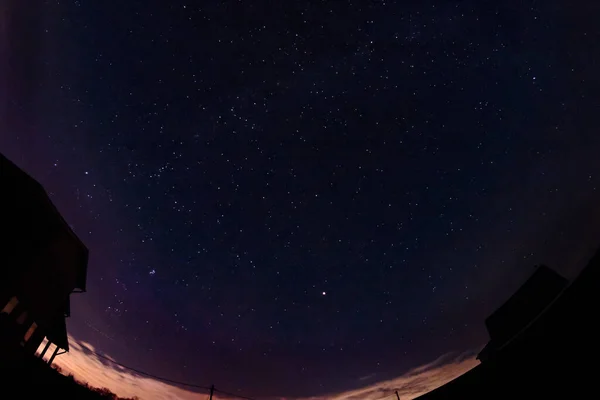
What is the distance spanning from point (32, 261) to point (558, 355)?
18.7 meters

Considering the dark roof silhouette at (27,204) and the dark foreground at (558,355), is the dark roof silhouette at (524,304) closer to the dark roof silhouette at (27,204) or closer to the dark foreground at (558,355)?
the dark foreground at (558,355)

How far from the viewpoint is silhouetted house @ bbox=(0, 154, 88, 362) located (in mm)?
11164

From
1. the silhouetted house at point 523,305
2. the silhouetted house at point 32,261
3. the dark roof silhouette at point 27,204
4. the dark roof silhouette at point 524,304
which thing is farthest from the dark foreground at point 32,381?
the dark roof silhouette at point 524,304

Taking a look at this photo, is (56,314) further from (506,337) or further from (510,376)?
(506,337)

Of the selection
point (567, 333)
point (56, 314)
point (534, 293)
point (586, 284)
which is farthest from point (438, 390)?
point (534, 293)

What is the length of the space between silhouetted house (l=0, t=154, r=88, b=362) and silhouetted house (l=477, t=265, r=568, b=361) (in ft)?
96.3

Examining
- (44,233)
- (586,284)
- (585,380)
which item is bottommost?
(585,380)

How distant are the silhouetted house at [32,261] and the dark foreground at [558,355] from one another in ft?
53.2

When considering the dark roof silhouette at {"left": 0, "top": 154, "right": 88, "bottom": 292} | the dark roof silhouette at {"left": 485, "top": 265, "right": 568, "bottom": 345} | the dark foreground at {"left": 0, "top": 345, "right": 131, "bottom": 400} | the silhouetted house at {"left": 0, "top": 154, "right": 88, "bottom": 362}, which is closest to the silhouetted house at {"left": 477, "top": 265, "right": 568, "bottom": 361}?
the dark roof silhouette at {"left": 485, "top": 265, "right": 568, "bottom": 345}

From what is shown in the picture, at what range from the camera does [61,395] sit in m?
9.97

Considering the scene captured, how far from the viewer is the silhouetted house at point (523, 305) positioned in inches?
805

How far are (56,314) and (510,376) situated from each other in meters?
22.1

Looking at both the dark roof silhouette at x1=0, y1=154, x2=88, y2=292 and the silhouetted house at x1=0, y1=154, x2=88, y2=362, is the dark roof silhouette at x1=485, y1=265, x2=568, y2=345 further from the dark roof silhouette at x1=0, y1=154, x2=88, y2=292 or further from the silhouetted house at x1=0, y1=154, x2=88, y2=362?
the dark roof silhouette at x1=0, y1=154, x2=88, y2=292

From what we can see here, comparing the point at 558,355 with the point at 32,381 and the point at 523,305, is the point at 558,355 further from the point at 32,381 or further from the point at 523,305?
the point at 523,305
